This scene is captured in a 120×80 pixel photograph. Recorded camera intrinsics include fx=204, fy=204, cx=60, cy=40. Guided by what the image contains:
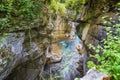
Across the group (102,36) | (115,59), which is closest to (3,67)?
(115,59)

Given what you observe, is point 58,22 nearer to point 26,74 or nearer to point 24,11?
point 26,74

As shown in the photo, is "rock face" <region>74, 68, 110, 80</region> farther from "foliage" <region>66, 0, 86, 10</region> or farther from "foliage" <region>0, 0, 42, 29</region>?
"foliage" <region>66, 0, 86, 10</region>

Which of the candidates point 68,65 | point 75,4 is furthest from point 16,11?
point 68,65

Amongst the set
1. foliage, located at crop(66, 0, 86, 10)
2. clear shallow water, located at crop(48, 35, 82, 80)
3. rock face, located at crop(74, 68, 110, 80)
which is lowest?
clear shallow water, located at crop(48, 35, 82, 80)

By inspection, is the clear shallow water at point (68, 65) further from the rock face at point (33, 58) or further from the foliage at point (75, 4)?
the foliage at point (75, 4)

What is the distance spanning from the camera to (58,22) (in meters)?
16.1

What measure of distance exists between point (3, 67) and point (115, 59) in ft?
9.79

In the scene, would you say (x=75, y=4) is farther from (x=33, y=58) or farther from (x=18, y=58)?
(x=18, y=58)

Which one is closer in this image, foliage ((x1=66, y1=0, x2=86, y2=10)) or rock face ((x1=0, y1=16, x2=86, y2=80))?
rock face ((x1=0, y1=16, x2=86, y2=80))

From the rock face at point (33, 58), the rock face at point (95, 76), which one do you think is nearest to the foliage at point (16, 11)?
the rock face at point (33, 58)

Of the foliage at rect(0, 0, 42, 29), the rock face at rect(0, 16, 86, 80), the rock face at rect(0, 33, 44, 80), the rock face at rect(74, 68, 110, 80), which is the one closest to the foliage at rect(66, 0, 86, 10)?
the rock face at rect(0, 16, 86, 80)

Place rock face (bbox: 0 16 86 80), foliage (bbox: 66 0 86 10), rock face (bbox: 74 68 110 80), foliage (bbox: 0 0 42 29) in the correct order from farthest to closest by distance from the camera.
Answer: foliage (bbox: 66 0 86 10) → rock face (bbox: 0 16 86 80) → foliage (bbox: 0 0 42 29) → rock face (bbox: 74 68 110 80)

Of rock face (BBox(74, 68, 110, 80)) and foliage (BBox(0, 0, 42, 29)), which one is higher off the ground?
foliage (BBox(0, 0, 42, 29))

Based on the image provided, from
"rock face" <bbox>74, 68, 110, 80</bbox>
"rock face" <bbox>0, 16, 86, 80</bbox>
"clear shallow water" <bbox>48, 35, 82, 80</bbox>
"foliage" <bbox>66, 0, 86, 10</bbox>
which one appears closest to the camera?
"rock face" <bbox>74, 68, 110, 80</bbox>
